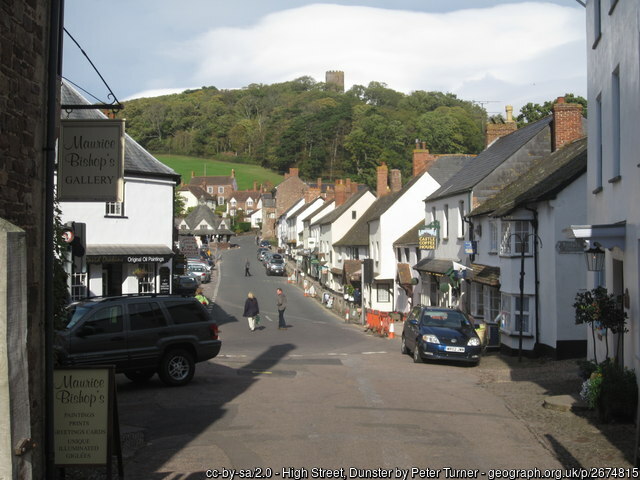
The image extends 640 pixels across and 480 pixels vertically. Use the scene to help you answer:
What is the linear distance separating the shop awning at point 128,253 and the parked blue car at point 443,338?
10.5 m

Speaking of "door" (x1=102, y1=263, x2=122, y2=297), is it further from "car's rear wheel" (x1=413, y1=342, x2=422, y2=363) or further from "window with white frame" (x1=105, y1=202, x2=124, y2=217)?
"car's rear wheel" (x1=413, y1=342, x2=422, y2=363)

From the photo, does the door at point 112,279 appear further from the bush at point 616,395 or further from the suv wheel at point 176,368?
the bush at point 616,395

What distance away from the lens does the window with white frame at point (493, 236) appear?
83.5 feet

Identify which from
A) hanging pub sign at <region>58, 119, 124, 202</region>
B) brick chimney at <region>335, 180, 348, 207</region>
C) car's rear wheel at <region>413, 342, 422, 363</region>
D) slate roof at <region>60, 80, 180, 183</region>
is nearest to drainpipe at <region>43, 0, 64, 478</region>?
hanging pub sign at <region>58, 119, 124, 202</region>

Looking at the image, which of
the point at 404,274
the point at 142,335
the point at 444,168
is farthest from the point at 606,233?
the point at 444,168

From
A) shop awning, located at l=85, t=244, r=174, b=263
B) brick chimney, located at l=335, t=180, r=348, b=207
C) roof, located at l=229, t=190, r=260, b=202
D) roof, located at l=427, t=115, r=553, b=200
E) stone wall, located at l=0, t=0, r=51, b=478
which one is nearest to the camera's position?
stone wall, located at l=0, t=0, r=51, b=478

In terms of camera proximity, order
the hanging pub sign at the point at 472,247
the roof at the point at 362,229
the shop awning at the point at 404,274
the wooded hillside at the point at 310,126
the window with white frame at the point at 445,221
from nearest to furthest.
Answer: the hanging pub sign at the point at 472,247 < the window with white frame at the point at 445,221 < the shop awning at the point at 404,274 < the roof at the point at 362,229 < the wooded hillside at the point at 310,126

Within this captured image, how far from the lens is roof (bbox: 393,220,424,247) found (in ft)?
135

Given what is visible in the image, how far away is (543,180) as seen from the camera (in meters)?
23.3

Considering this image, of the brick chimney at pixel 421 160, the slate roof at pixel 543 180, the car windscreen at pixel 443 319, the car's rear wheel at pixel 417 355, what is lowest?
the car's rear wheel at pixel 417 355

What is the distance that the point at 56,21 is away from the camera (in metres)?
7.57

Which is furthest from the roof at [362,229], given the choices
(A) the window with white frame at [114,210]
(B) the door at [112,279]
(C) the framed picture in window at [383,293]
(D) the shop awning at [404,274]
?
(A) the window with white frame at [114,210]

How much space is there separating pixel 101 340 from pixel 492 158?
21.6 meters

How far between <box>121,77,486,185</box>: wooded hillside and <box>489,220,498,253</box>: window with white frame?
75.2 meters
